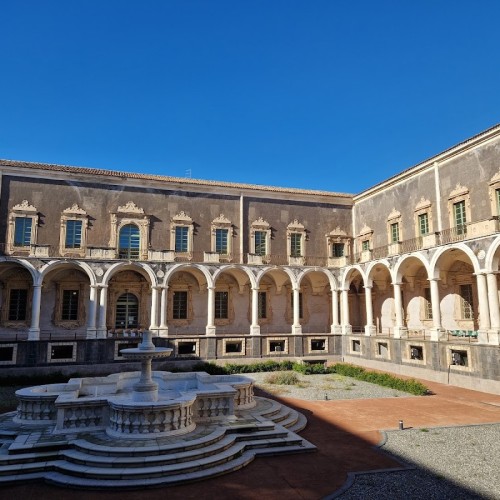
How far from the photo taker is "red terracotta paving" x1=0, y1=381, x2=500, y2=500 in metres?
7.72

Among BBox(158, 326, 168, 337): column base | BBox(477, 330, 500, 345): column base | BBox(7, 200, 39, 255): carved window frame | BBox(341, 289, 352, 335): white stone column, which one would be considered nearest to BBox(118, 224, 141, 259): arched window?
BBox(158, 326, 168, 337): column base

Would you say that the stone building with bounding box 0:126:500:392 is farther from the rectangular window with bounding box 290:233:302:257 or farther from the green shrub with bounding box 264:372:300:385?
the green shrub with bounding box 264:372:300:385

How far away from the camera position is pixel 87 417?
10508 millimetres

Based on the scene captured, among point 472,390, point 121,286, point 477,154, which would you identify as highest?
point 477,154

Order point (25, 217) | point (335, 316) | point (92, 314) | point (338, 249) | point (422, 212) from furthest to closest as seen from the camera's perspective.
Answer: point (338, 249), point (335, 316), point (25, 217), point (422, 212), point (92, 314)

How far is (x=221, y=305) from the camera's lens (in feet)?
94.1

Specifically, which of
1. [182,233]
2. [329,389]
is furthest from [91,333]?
[329,389]

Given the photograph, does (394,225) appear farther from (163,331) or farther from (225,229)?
(163,331)

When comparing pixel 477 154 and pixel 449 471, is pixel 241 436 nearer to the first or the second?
pixel 449 471

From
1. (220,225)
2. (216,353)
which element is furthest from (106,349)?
(220,225)

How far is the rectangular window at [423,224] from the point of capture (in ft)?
78.8

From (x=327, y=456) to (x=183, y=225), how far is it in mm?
19579

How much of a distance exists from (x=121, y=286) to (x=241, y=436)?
1836 centimetres

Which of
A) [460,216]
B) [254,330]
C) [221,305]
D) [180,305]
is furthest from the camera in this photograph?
[221,305]
